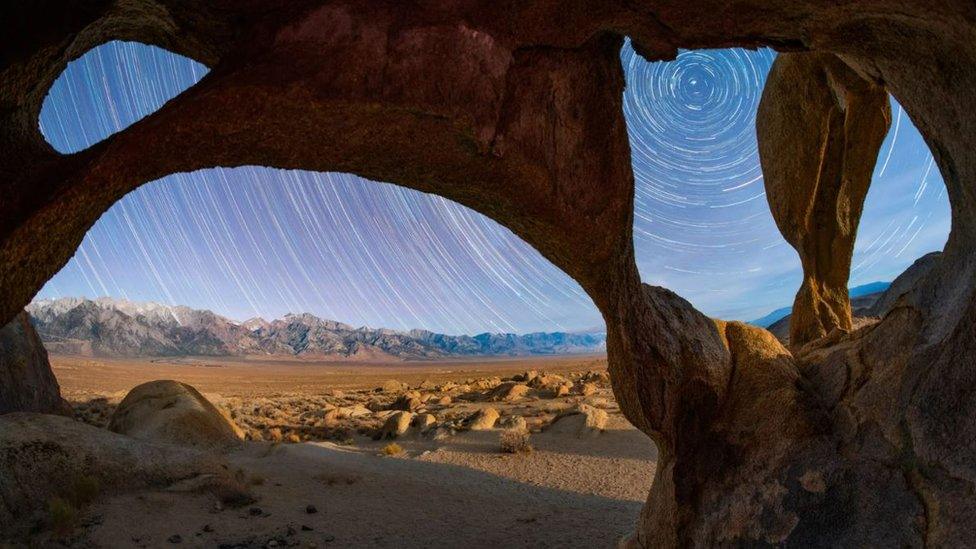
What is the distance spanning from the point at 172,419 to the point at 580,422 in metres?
8.23

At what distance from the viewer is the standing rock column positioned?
1103 centimetres

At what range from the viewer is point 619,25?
426cm

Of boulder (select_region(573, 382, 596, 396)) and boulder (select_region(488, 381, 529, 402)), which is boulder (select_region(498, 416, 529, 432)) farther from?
boulder (select_region(573, 382, 596, 396))

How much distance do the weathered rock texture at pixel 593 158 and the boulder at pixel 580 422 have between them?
6.98 m

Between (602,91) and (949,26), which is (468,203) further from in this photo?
(949,26)

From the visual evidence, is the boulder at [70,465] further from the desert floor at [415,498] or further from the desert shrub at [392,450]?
the desert shrub at [392,450]

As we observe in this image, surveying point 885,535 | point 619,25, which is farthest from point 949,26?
point 885,535

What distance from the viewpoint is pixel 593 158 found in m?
4.46

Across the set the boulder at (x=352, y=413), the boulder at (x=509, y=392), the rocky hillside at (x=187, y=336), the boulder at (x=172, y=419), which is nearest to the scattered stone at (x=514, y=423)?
the boulder at (x=509, y=392)

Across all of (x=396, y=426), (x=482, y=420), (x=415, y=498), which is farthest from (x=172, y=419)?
(x=482, y=420)

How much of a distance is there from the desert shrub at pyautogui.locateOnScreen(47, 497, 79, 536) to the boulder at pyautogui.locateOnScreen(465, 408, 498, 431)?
825 centimetres

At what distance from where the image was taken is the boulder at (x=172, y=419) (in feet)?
34.7

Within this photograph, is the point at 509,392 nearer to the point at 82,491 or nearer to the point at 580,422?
the point at 580,422

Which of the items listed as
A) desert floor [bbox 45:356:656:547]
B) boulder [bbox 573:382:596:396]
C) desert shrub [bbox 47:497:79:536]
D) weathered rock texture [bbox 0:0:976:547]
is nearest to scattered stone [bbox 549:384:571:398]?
boulder [bbox 573:382:596:396]
